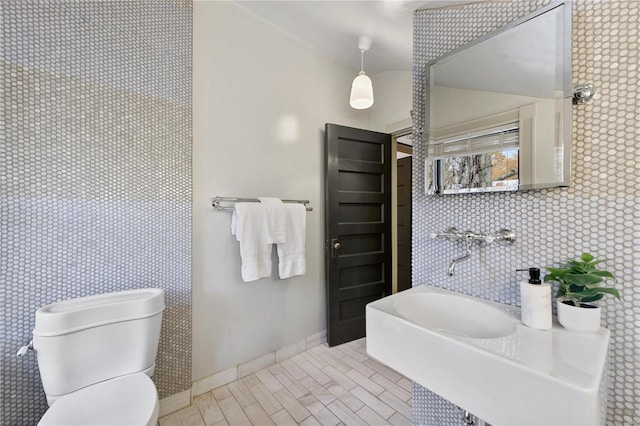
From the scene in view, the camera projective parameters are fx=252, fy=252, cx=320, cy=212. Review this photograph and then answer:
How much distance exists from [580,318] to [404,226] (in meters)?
2.47

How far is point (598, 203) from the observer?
34.3 inches

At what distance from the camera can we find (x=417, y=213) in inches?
55.2

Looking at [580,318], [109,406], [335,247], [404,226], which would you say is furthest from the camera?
[404,226]

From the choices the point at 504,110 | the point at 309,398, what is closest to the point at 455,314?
the point at 504,110

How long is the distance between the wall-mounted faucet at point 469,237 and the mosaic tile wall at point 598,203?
29 mm

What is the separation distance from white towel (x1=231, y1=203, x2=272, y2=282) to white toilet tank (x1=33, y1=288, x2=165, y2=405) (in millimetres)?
525

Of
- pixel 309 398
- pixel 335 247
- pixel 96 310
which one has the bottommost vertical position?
pixel 309 398

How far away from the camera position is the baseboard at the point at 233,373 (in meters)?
1.48

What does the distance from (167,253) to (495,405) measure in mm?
1593

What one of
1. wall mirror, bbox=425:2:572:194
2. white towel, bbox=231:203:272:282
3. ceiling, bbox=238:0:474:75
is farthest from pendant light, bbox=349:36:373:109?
white towel, bbox=231:203:272:282

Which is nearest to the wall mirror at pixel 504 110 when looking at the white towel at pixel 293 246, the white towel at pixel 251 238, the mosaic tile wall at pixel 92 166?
the white towel at pixel 293 246

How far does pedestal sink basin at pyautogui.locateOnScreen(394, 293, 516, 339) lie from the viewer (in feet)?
3.29

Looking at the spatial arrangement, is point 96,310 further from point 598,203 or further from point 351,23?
point 351,23

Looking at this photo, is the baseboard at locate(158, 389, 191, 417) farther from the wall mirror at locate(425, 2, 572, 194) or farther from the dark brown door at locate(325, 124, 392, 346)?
the wall mirror at locate(425, 2, 572, 194)
